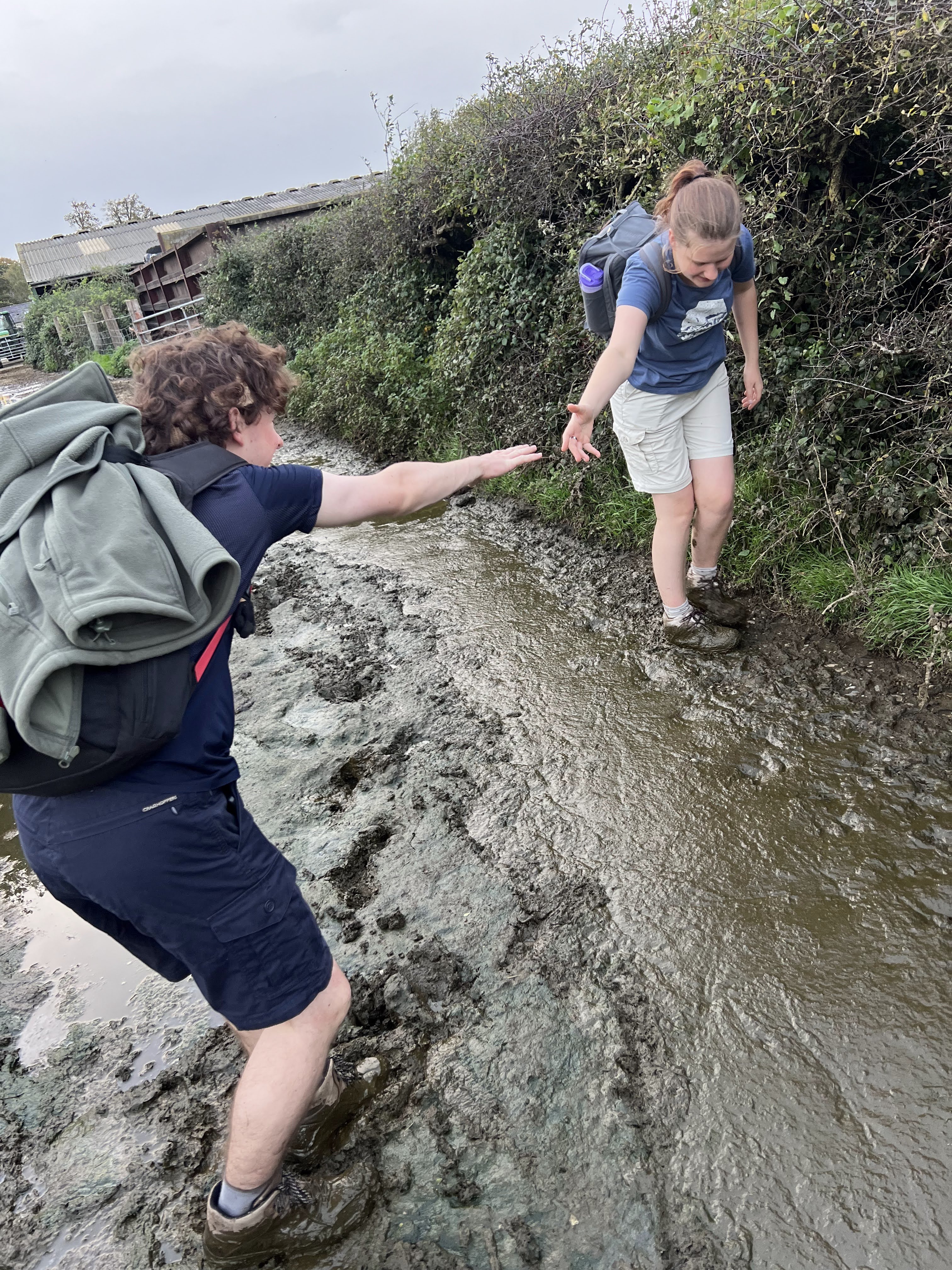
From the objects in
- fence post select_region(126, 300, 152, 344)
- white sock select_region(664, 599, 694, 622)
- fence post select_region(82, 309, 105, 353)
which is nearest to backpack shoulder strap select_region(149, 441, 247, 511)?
white sock select_region(664, 599, 694, 622)

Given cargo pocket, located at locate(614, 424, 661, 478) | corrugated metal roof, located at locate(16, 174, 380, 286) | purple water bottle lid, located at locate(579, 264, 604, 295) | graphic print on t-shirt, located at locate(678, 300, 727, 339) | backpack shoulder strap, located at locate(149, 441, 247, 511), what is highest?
corrugated metal roof, located at locate(16, 174, 380, 286)

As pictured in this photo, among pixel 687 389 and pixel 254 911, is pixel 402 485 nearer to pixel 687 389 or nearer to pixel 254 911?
pixel 254 911

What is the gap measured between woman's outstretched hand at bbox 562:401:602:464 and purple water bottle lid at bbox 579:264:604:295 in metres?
0.69

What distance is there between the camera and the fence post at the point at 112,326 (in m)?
28.3

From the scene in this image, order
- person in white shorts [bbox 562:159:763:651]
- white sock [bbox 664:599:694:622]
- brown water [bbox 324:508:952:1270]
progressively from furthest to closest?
white sock [bbox 664:599:694:622], person in white shorts [bbox 562:159:763:651], brown water [bbox 324:508:952:1270]

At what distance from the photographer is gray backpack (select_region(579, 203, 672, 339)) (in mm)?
3373

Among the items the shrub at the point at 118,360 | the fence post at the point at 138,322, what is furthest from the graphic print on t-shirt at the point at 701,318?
the fence post at the point at 138,322

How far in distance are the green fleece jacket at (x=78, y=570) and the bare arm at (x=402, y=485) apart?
0.42 meters

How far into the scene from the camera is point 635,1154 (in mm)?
1910

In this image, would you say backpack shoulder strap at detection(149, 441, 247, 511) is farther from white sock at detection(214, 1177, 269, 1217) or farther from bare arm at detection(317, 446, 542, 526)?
white sock at detection(214, 1177, 269, 1217)

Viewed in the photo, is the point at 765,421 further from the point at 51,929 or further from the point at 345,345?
the point at 345,345

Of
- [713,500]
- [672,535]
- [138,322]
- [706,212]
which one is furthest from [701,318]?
[138,322]

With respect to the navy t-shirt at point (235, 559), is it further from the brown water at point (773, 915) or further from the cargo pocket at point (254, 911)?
the brown water at point (773, 915)

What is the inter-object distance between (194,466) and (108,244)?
1963 inches
